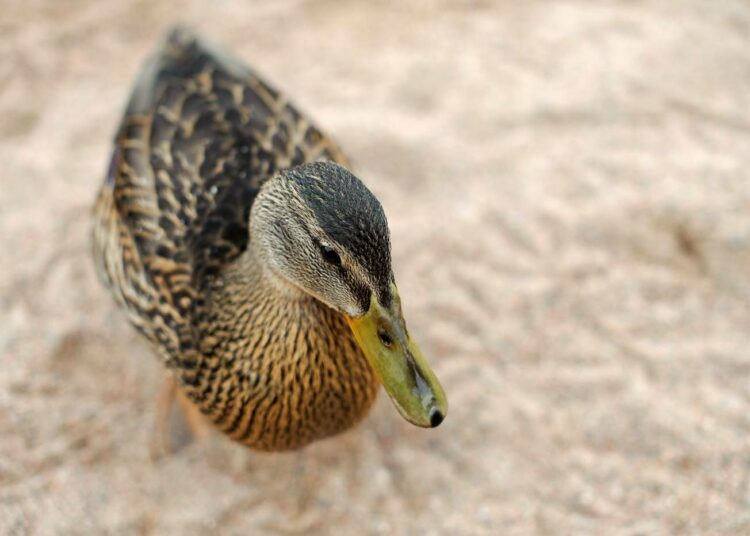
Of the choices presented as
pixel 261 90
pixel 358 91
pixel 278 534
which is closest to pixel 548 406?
pixel 278 534

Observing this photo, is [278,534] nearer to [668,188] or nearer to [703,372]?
[703,372]

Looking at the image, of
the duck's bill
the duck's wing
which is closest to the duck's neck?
the duck's wing

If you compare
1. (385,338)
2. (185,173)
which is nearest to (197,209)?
(185,173)

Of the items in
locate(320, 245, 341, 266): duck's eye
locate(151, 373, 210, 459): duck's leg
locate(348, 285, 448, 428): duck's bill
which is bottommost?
locate(151, 373, 210, 459): duck's leg

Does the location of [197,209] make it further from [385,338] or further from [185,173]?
[385,338]

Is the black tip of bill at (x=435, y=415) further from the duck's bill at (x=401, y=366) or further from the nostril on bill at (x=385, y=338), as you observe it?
the nostril on bill at (x=385, y=338)

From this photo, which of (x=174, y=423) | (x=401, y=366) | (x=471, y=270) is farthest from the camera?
(x=471, y=270)

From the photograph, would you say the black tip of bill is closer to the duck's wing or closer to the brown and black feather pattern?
the brown and black feather pattern
